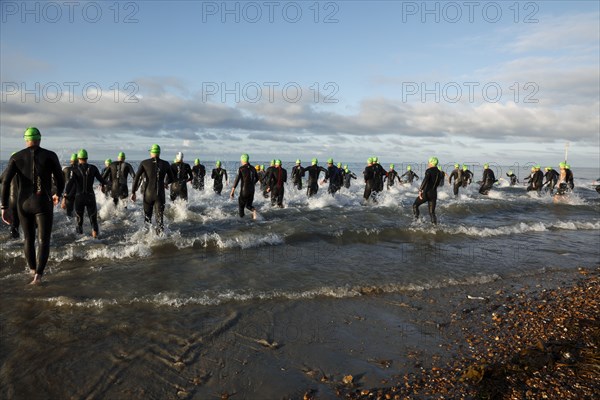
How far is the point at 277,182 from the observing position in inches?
593

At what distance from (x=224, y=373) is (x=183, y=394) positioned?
15.8 inches

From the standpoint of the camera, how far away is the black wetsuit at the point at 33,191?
555 cm

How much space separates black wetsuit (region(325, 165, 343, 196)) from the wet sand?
42.7ft

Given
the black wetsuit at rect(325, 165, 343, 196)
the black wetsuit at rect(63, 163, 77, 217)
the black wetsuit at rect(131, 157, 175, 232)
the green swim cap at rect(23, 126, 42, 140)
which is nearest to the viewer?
the green swim cap at rect(23, 126, 42, 140)

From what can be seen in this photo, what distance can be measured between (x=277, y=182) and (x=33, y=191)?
32.6 feet

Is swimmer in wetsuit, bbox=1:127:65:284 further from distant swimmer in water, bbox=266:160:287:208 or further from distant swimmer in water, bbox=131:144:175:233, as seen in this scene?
distant swimmer in water, bbox=266:160:287:208

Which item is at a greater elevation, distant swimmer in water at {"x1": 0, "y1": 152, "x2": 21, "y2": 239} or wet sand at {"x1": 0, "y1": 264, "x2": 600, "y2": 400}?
distant swimmer in water at {"x1": 0, "y1": 152, "x2": 21, "y2": 239}

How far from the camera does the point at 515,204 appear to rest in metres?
19.9

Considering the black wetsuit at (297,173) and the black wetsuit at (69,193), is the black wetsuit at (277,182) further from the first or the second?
the black wetsuit at (69,193)

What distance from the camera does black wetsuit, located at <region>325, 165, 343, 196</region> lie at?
18266mm

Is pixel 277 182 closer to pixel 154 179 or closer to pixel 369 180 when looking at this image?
pixel 369 180

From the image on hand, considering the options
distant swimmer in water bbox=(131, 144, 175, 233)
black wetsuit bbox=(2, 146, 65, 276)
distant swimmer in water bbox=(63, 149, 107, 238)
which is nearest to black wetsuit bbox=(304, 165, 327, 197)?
distant swimmer in water bbox=(131, 144, 175, 233)

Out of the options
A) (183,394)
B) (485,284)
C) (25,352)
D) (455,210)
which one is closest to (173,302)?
(25,352)

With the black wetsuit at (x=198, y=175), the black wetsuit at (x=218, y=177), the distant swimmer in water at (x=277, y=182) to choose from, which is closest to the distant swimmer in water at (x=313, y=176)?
the distant swimmer in water at (x=277, y=182)
